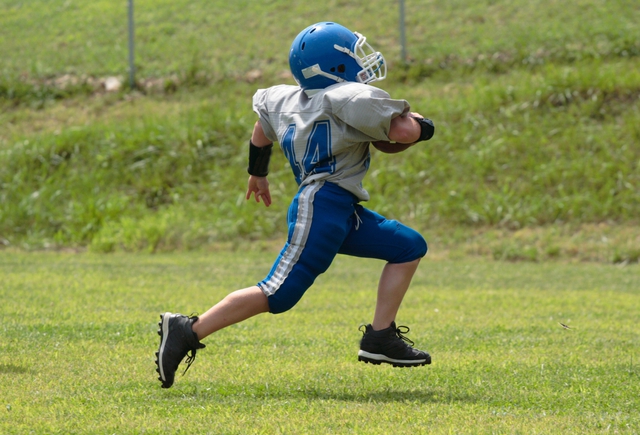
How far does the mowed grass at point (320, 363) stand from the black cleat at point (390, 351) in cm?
10

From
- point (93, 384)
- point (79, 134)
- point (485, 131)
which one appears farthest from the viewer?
point (79, 134)

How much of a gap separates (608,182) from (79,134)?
8195mm

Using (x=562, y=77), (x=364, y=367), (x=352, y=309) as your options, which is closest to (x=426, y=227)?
(x=562, y=77)

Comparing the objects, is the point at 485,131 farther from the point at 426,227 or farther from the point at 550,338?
the point at 550,338

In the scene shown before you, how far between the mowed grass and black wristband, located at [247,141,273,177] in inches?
39.4

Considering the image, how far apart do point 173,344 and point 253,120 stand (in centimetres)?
1029

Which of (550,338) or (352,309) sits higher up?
(550,338)

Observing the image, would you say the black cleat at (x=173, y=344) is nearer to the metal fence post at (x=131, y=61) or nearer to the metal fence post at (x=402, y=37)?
the metal fence post at (x=402, y=37)

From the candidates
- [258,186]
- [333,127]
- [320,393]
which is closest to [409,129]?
[333,127]

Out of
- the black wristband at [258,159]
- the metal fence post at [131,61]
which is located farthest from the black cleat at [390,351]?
the metal fence post at [131,61]

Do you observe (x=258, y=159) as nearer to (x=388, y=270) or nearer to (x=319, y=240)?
(x=319, y=240)

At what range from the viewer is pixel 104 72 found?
15805mm

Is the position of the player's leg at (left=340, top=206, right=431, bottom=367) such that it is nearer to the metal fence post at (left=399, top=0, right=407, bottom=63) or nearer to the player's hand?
the player's hand

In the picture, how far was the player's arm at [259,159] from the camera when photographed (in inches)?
175
